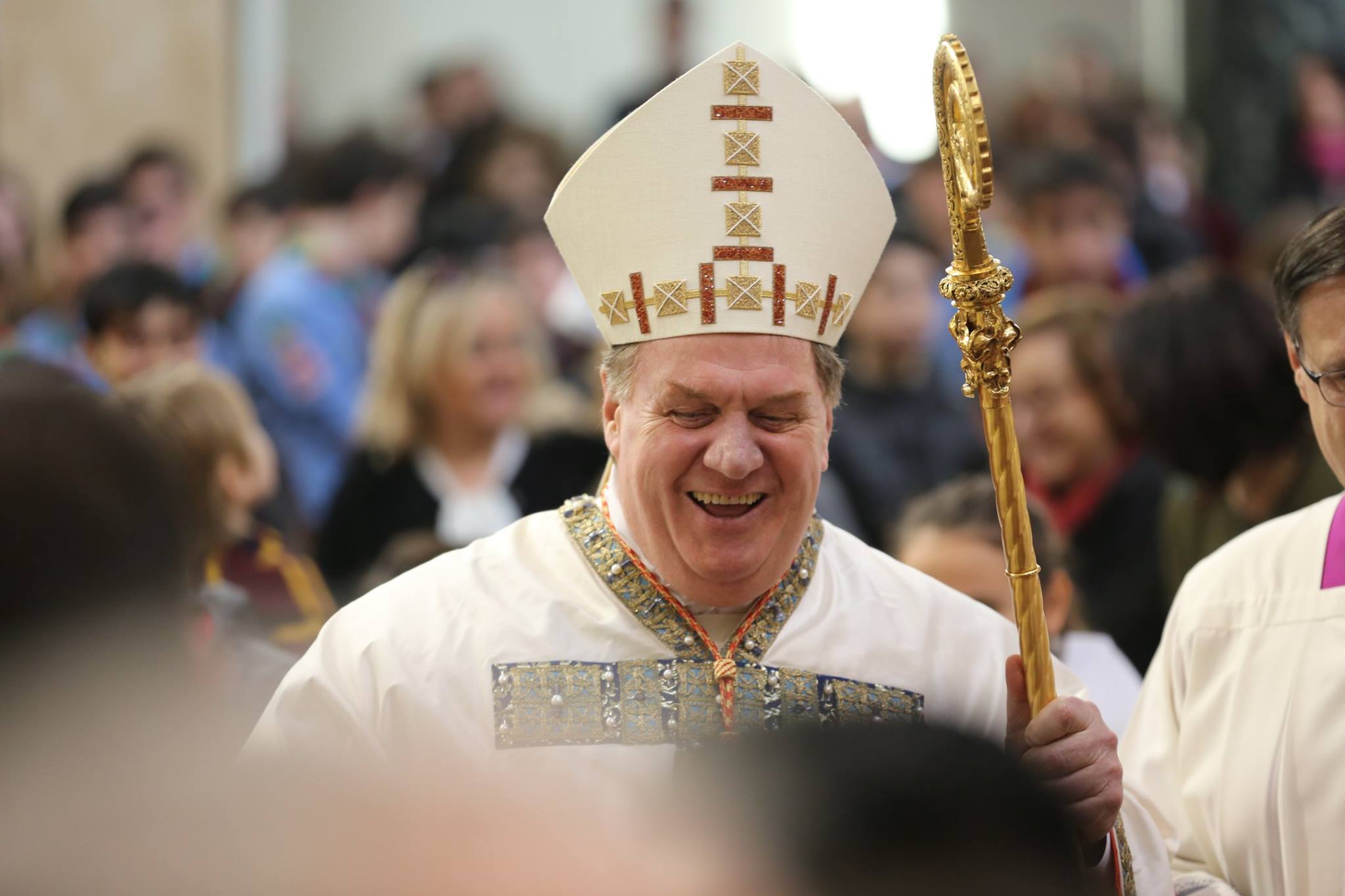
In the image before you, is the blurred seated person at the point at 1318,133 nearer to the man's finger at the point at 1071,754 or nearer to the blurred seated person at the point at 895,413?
the blurred seated person at the point at 895,413

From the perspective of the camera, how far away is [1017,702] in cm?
329

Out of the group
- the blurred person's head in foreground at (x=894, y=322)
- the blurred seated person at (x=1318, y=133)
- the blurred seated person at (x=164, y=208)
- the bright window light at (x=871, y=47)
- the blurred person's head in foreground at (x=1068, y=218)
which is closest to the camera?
the blurred person's head in foreground at (x=894, y=322)

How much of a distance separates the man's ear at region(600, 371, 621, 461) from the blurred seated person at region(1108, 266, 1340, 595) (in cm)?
226

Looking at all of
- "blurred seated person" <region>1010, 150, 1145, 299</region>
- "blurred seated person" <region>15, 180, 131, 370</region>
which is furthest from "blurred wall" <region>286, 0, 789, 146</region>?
"blurred seated person" <region>1010, 150, 1145, 299</region>

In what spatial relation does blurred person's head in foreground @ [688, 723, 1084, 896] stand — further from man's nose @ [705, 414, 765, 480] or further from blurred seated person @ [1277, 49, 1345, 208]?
blurred seated person @ [1277, 49, 1345, 208]

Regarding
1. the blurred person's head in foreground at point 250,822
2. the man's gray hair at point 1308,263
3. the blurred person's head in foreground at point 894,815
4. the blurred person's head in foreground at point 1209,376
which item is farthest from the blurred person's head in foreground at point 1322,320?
the blurred person's head in foreground at point 250,822

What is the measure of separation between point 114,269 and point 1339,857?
578 centimetres

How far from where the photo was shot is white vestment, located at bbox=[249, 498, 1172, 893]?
133 inches

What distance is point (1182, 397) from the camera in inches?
216

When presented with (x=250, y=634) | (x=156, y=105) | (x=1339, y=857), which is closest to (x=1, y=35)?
(x=156, y=105)

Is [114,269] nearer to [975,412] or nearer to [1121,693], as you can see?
[975,412]

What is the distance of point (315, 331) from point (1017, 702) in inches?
258

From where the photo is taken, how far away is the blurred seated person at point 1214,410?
16.9 feet

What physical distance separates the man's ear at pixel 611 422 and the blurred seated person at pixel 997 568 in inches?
46.2
